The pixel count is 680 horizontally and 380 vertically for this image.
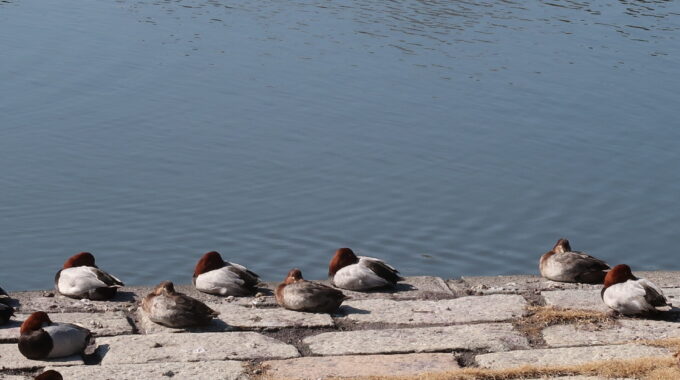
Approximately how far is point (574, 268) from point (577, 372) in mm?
2560

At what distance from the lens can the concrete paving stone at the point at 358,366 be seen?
6.00 meters

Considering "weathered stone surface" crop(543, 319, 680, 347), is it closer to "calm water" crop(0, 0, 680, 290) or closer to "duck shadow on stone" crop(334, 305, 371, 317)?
"duck shadow on stone" crop(334, 305, 371, 317)

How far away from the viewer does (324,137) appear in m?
13.6

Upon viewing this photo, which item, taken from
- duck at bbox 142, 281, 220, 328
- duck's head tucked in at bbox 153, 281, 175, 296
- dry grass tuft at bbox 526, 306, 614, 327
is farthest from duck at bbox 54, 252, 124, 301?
dry grass tuft at bbox 526, 306, 614, 327

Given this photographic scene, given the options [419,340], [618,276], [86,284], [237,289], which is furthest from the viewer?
[237,289]

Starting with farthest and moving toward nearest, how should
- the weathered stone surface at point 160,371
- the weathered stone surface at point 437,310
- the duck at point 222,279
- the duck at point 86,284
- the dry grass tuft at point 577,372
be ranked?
1. the duck at point 222,279
2. the duck at point 86,284
3. the weathered stone surface at point 437,310
4. the weathered stone surface at point 160,371
5. the dry grass tuft at point 577,372

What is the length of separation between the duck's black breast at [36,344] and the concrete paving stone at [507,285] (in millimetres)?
3186

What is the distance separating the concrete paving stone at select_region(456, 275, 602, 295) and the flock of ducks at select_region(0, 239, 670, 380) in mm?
108

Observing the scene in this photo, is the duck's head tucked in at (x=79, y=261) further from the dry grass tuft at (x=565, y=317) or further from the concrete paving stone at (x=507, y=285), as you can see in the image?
the dry grass tuft at (x=565, y=317)

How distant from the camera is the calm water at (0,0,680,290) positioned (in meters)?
10.6

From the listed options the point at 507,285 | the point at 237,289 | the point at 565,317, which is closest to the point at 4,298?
the point at 237,289

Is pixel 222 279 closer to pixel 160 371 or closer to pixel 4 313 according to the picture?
pixel 4 313

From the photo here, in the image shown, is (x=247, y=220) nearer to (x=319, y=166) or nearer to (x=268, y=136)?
(x=319, y=166)

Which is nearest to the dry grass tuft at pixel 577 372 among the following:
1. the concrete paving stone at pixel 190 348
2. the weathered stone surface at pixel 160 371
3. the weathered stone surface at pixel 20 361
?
the weathered stone surface at pixel 160 371
